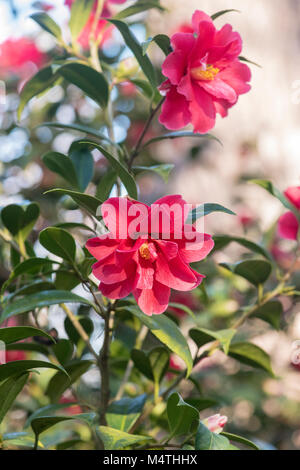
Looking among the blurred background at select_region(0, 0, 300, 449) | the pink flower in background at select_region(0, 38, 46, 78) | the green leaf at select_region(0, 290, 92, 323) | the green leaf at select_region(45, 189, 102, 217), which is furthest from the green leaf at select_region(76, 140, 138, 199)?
the pink flower in background at select_region(0, 38, 46, 78)

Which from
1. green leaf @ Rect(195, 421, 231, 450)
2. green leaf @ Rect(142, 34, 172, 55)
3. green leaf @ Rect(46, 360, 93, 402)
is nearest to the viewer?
green leaf @ Rect(195, 421, 231, 450)

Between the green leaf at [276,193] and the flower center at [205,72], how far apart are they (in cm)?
16

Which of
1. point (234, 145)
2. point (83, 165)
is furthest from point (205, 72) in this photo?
point (234, 145)

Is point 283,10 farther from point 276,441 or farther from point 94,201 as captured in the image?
point 94,201

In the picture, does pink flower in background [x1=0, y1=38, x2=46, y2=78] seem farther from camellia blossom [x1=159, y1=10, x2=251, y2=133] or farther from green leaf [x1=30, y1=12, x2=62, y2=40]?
camellia blossom [x1=159, y1=10, x2=251, y2=133]

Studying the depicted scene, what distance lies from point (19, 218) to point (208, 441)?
41 centimetres

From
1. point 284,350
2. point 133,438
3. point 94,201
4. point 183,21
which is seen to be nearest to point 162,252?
point 94,201

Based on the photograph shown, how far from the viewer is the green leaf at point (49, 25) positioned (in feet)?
2.50

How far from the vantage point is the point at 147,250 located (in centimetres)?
52

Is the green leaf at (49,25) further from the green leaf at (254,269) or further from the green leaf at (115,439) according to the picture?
the green leaf at (115,439)

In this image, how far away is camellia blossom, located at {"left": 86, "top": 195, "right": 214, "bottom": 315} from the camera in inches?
19.8

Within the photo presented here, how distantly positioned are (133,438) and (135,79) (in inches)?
20.8

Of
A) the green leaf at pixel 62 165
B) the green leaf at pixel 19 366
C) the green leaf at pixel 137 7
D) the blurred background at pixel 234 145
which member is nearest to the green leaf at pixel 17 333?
the green leaf at pixel 19 366

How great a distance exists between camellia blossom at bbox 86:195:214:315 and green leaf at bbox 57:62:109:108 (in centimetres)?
27
